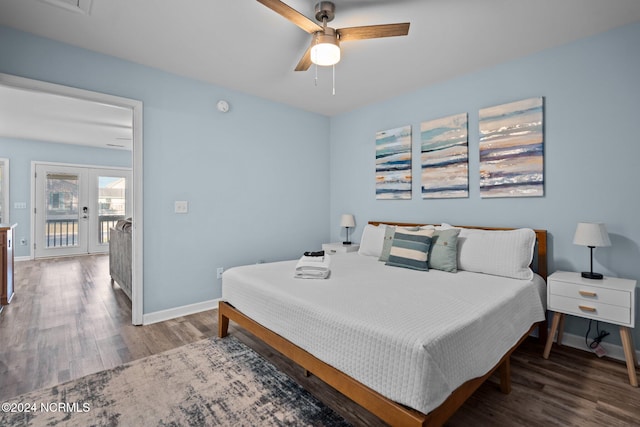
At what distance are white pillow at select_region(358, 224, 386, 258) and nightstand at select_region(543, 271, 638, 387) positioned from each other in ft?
Answer: 4.92

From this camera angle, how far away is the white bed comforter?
131cm

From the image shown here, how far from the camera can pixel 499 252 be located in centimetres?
254

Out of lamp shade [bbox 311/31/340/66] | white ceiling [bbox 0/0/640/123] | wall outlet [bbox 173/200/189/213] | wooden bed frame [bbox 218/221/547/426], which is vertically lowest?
wooden bed frame [bbox 218/221/547/426]

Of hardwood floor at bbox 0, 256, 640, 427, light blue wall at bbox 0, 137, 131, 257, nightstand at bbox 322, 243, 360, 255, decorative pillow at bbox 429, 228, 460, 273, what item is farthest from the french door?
decorative pillow at bbox 429, 228, 460, 273

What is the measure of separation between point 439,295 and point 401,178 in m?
2.07

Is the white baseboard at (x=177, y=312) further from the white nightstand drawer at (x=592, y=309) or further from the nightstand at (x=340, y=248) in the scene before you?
the white nightstand drawer at (x=592, y=309)

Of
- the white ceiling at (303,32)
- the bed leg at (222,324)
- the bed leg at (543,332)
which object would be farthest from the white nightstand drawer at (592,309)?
the bed leg at (222,324)

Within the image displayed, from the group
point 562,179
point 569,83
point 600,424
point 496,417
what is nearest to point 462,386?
point 496,417

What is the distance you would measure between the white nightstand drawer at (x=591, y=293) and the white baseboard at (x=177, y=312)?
128 inches

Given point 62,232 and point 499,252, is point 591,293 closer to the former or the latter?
point 499,252

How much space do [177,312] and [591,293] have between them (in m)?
3.60

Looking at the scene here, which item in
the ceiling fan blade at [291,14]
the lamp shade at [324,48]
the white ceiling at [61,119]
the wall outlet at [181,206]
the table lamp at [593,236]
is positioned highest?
the white ceiling at [61,119]

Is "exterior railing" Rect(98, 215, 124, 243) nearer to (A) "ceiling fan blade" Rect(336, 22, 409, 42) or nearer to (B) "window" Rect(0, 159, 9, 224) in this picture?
(B) "window" Rect(0, 159, 9, 224)

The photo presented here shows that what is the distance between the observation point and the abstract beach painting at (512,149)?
2.70 m
